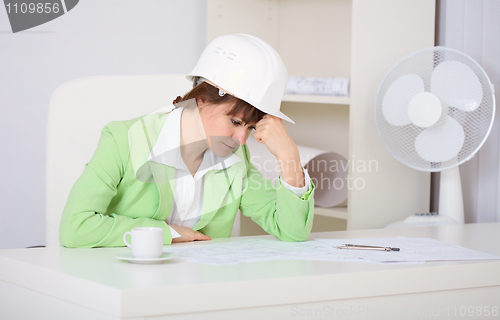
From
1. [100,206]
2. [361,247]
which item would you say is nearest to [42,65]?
[100,206]

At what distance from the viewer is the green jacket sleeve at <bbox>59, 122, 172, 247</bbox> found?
110cm

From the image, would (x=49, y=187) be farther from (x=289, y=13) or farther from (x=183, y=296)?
(x=289, y=13)

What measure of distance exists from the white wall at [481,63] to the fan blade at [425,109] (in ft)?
1.06

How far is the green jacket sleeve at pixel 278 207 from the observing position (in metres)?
1.24

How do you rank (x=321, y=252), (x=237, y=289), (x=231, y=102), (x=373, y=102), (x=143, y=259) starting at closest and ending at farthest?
(x=237, y=289) → (x=143, y=259) → (x=321, y=252) → (x=231, y=102) → (x=373, y=102)

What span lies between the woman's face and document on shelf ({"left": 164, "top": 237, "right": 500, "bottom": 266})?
234 mm

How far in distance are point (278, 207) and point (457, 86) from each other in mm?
761

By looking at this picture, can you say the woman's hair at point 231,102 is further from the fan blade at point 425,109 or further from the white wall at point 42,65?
the white wall at point 42,65

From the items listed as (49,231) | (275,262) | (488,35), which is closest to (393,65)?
(488,35)

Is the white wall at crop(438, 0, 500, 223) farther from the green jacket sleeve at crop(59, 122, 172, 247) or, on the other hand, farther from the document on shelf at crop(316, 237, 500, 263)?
the green jacket sleeve at crop(59, 122, 172, 247)

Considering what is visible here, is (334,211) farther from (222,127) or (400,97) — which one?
(222,127)

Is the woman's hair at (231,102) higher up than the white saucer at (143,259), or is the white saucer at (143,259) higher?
the woman's hair at (231,102)

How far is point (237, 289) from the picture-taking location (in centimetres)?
78

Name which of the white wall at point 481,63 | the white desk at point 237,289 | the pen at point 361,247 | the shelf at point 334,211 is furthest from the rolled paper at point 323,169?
the white desk at point 237,289
